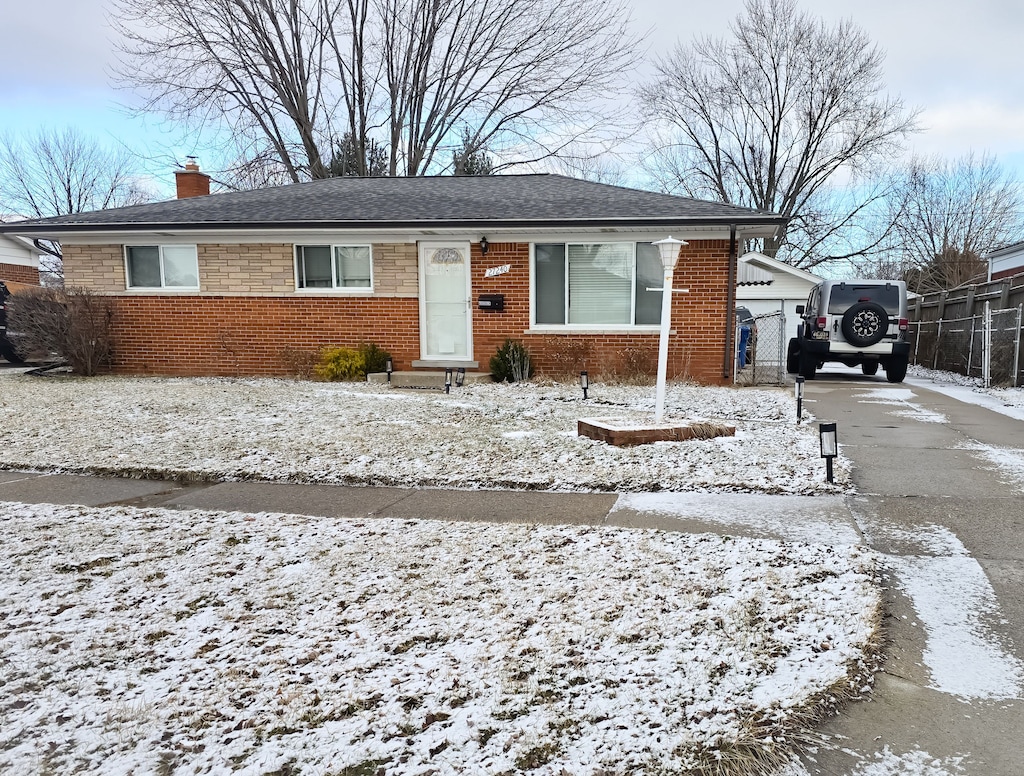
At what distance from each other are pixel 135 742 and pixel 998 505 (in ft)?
17.0

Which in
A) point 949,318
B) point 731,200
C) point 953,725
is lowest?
point 953,725

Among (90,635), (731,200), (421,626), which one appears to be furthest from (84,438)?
(731,200)

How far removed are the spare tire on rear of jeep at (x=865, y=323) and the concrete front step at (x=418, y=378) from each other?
23.3 feet

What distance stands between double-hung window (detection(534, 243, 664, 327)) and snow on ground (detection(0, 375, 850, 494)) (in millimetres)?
2342

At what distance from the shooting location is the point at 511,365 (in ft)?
37.9

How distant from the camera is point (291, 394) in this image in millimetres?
9641

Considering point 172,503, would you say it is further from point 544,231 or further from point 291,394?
point 544,231

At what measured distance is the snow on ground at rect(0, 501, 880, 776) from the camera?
1966mm

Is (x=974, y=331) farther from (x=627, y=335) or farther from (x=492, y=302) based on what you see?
(x=492, y=302)

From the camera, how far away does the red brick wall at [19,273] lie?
22938 mm

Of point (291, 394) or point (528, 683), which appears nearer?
point (528, 683)

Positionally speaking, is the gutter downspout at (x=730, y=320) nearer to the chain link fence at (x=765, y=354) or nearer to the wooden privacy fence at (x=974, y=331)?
the chain link fence at (x=765, y=354)

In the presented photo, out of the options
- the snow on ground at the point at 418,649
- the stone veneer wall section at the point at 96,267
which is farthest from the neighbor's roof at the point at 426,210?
the snow on ground at the point at 418,649

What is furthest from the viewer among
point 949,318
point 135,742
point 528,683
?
point 949,318
